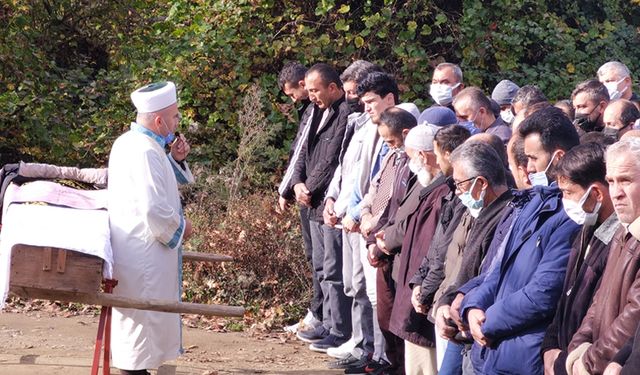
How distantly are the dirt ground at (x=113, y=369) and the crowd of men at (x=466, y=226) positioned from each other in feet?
0.91

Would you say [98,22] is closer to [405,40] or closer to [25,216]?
[405,40]

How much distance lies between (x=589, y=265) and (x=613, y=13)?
11024 mm

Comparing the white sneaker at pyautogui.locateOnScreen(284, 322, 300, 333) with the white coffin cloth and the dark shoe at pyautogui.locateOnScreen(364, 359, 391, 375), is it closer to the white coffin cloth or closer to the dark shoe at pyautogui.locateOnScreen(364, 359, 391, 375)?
the dark shoe at pyautogui.locateOnScreen(364, 359, 391, 375)

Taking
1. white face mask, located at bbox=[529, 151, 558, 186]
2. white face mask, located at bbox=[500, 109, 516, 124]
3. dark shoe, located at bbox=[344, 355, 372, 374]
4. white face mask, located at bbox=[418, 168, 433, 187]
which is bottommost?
dark shoe, located at bbox=[344, 355, 372, 374]

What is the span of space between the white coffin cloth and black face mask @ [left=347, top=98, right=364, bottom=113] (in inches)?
128

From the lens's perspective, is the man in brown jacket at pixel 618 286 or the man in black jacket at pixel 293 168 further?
the man in black jacket at pixel 293 168

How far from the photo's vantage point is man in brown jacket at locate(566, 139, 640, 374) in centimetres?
466

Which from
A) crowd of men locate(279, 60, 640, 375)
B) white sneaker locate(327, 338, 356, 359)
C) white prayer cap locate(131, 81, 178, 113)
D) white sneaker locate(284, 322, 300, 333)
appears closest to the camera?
crowd of men locate(279, 60, 640, 375)

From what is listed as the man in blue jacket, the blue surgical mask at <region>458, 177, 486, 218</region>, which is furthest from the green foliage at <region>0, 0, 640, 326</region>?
the man in blue jacket

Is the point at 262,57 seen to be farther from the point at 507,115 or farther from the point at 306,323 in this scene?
the point at 306,323

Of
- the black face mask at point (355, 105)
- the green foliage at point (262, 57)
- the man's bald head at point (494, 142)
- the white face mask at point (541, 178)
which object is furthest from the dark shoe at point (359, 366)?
the green foliage at point (262, 57)

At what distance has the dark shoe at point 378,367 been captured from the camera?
8.70 meters

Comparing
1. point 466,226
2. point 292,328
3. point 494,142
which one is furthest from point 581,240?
point 292,328

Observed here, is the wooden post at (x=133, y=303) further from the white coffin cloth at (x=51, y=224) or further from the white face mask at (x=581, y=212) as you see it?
the white face mask at (x=581, y=212)
